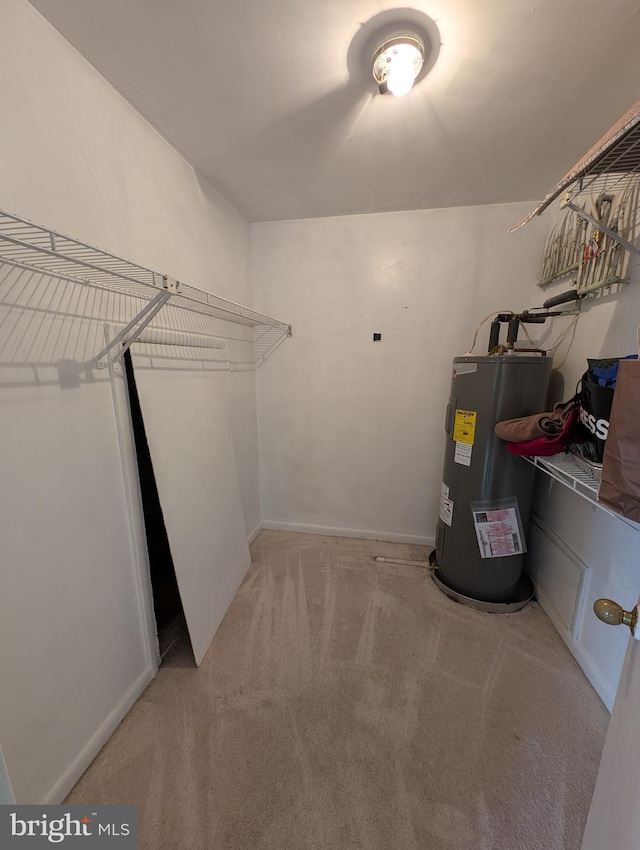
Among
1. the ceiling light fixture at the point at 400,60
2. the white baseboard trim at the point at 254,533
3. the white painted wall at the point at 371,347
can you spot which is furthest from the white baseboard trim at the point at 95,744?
the ceiling light fixture at the point at 400,60

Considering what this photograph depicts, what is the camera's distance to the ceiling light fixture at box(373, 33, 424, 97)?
988 mm

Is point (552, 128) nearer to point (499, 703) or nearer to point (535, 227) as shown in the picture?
point (535, 227)

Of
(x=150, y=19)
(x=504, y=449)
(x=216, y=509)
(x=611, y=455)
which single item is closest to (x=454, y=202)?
(x=504, y=449)

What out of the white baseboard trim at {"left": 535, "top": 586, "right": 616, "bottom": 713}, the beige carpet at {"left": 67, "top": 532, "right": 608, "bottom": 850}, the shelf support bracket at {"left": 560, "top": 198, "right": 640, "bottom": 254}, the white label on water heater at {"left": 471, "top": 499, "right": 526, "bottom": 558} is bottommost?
the beige carpet at {"left": 67, "top": 532, "right": 608, "bottom": 850}

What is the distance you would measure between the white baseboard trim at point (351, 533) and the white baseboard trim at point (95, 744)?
1366 millimetres

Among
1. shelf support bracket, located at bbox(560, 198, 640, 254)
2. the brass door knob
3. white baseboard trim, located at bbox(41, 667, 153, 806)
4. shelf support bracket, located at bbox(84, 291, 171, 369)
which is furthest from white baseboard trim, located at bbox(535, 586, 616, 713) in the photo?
shelf support bracket, located at bbox(84, 291, 171, 369)

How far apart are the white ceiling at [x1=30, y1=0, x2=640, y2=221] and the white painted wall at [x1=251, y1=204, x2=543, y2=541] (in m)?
0.37

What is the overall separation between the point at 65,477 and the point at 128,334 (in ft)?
1.92

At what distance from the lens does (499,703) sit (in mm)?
1318

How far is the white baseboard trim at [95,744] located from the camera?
39.0 inches

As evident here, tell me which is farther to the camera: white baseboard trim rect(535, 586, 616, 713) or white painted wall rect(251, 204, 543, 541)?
white painted wall rect(251, 204, 543, 541)

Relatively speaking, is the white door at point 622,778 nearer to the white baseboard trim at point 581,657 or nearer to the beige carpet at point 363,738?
the beige carpet at point 363,738

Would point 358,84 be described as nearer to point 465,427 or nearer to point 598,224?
point 598,224

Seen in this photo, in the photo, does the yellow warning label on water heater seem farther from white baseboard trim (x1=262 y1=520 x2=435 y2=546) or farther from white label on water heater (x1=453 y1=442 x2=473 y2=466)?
white baseboard trim (x1=262 y1=520 x2=435 y2=546)
